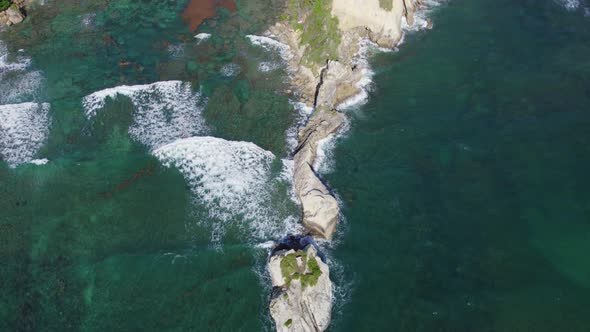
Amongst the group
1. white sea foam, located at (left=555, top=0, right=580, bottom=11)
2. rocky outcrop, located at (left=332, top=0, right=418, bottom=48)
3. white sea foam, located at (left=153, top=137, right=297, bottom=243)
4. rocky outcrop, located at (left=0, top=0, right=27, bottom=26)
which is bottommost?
white sea foam, located at (left=153, top=137, right=297, bottom=243)

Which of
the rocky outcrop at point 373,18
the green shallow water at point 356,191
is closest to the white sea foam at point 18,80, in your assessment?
the green shallow water at point 356,191

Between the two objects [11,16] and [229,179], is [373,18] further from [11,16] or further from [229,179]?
[11,16]

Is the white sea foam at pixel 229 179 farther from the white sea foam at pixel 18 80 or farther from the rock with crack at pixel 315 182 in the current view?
the white sea foam at pixel 18 80

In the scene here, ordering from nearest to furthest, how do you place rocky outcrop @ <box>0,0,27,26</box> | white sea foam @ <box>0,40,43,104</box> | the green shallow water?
the green shallow water, white sea foam @ <box>0,40,43,104</box>, rocky outcrop @ <box>0,0,27,26</box>

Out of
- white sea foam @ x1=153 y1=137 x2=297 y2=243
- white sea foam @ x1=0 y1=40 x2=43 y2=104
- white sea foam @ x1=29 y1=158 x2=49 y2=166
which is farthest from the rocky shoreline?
white sea foam @ x1=153 y1=137 x2=297 y2=243

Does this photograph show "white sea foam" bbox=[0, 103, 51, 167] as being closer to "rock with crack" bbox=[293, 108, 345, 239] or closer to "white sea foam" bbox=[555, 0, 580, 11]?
"rock with crack" bbox=[293, 108, 345, 239]

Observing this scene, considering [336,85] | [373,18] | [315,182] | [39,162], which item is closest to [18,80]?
[39,162]
